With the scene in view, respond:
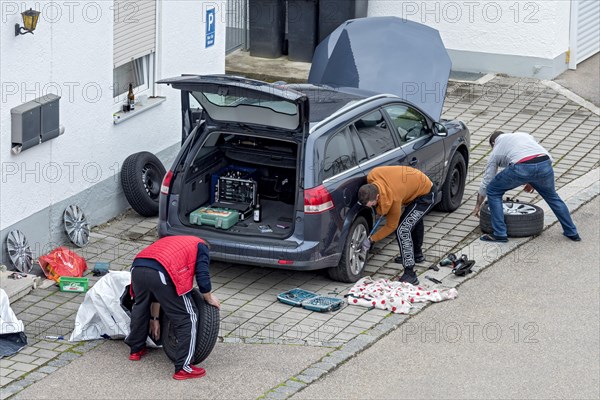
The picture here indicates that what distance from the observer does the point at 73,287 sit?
12094 mm

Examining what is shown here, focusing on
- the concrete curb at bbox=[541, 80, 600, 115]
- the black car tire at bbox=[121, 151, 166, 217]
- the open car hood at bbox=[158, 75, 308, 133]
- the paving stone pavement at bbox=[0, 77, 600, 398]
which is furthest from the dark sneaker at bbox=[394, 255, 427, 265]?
the concrete curb at bbox=[541, 80, 600, 115]

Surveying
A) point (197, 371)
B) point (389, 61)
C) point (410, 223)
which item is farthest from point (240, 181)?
point (389, 61)

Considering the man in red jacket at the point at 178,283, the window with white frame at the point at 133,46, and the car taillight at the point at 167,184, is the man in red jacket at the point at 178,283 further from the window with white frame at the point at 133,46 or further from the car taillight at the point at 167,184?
the window with white frame at the point at 133,46

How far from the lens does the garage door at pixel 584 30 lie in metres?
20.5

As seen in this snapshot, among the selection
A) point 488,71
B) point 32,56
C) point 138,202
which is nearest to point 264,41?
point 488,71

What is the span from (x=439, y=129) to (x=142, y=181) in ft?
11.4

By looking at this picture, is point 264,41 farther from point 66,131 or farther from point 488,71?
point 66,131

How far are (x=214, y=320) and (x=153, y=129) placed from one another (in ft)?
16.0

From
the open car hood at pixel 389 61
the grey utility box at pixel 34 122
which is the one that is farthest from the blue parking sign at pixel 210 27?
the grey utility box at pixel 34 122

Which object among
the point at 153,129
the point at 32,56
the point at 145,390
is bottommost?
the point at 145,390

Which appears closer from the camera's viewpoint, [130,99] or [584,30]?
[130,99]

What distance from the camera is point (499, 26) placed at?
20.1 m

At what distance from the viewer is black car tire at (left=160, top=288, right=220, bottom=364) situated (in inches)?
408

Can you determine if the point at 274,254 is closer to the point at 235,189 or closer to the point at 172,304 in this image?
the point at 235,189
